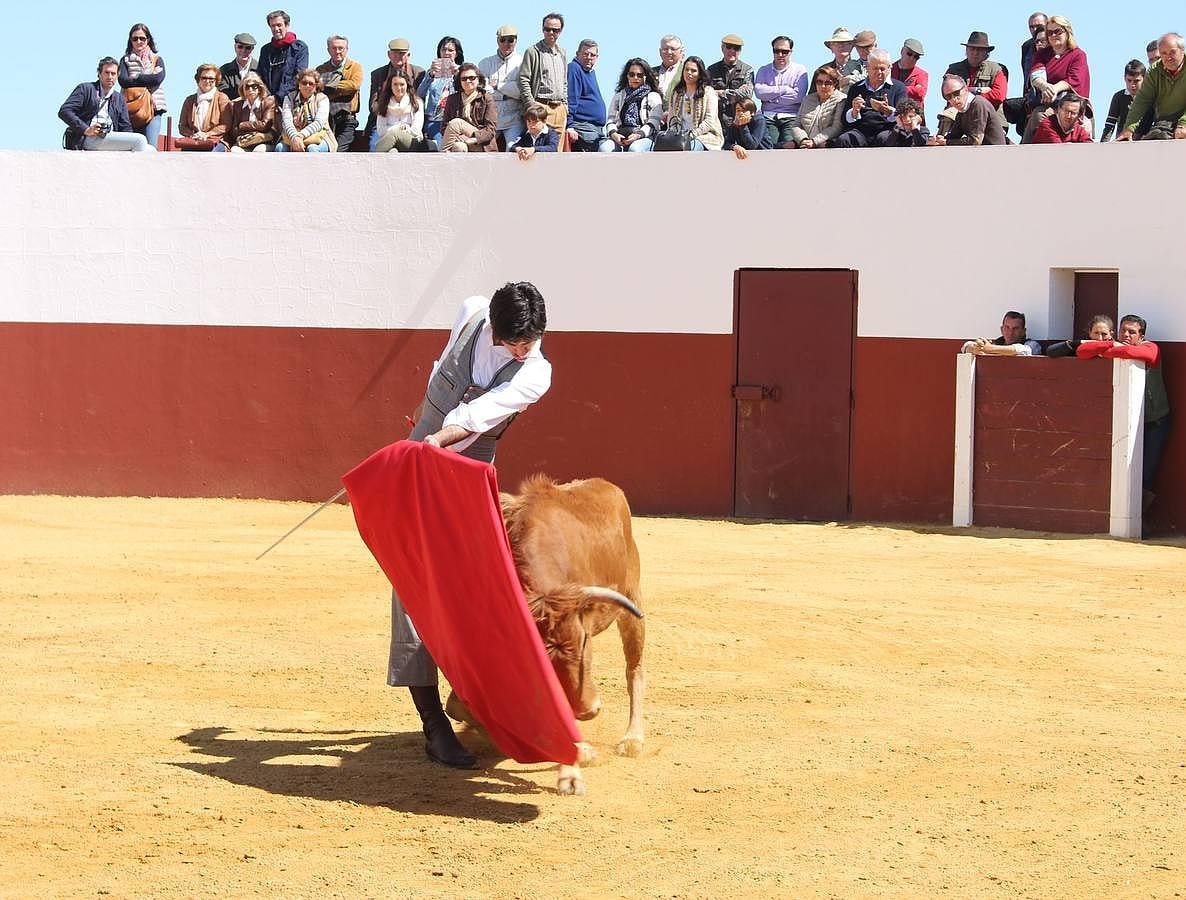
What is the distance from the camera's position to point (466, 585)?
13.6 ft

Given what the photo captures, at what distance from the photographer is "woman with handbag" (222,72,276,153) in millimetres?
11688

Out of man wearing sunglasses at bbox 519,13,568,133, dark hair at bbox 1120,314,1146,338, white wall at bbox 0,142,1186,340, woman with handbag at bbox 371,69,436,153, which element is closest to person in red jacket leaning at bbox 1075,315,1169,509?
dark hair at bbox 1120,314,1146,338

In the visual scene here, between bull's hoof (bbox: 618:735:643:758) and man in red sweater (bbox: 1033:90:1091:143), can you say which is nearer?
bull's hoof (bbox: 618:735:643:758)

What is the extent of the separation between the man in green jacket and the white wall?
335 millimetres

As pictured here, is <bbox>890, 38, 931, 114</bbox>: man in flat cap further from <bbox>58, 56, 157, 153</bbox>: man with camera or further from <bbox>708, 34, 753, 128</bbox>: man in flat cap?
<bbox>58, 56, 157, 153</bbox>: man with camera

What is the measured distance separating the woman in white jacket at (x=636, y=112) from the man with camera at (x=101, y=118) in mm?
3439

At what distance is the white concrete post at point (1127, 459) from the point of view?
31.6 ft

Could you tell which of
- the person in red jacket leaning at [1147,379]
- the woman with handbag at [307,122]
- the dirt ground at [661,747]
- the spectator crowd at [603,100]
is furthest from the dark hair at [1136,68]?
the woman with handbag at [307,122]

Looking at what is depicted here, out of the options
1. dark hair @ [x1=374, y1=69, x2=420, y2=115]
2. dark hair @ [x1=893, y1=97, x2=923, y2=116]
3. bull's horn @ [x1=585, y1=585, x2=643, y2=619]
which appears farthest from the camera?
dark hair @ [x1=374, y1=69, x2=420, y2=115]

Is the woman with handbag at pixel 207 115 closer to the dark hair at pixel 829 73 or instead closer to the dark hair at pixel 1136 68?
the dark hair at pixel 829 73

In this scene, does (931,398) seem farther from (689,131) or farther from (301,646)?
(301,646)

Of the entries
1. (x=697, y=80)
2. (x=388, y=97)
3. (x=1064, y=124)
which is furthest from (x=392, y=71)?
(x=1064, y=124)

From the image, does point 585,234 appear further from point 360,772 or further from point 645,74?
point 360,772

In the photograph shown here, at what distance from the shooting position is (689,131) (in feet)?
35.7
